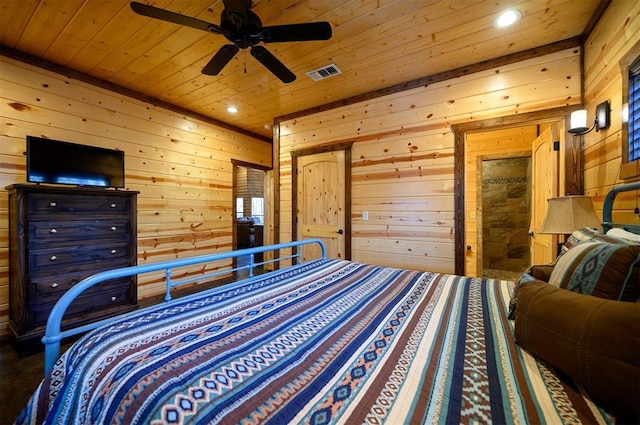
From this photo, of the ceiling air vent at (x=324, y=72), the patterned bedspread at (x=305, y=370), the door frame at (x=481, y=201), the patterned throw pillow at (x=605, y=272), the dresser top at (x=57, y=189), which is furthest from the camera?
the door frame at (x=481, y=201)

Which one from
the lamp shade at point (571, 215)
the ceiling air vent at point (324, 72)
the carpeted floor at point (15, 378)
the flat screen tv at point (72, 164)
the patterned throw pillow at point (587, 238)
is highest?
the ceiling air vent at point (324, 72)

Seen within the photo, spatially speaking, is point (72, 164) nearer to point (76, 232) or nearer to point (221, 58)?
point (76, 232)

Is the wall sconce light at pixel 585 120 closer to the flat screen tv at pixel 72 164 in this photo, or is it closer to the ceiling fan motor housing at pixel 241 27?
the ceiling fan motor housing at pixel 241 27

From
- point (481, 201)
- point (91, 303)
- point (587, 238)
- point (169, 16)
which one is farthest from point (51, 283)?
point (481, 201)

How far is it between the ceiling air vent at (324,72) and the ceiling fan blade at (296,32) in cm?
104

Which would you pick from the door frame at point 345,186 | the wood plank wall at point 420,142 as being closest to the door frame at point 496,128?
the wood plank wall at point 420,142

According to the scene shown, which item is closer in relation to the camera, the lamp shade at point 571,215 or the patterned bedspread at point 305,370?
the patterned bedspread at point 305,370

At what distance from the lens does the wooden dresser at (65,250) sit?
2105 millimetres

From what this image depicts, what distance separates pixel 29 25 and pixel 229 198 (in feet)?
9.20

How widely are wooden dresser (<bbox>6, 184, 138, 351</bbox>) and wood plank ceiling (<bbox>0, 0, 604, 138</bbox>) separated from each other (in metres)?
1.38

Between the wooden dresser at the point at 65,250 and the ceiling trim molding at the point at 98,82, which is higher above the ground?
the ceiling trim molding at the point at 98,82

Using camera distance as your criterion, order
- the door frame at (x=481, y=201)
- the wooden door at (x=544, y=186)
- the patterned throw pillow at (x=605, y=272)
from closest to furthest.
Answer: the patterned throw pillow at (x=605, y=272)
the wooden door at (x=544, y=186)
the door frame at (x=481, y=201)

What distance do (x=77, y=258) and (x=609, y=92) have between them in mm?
4612

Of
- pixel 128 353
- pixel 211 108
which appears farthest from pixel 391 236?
pixel 211 108
